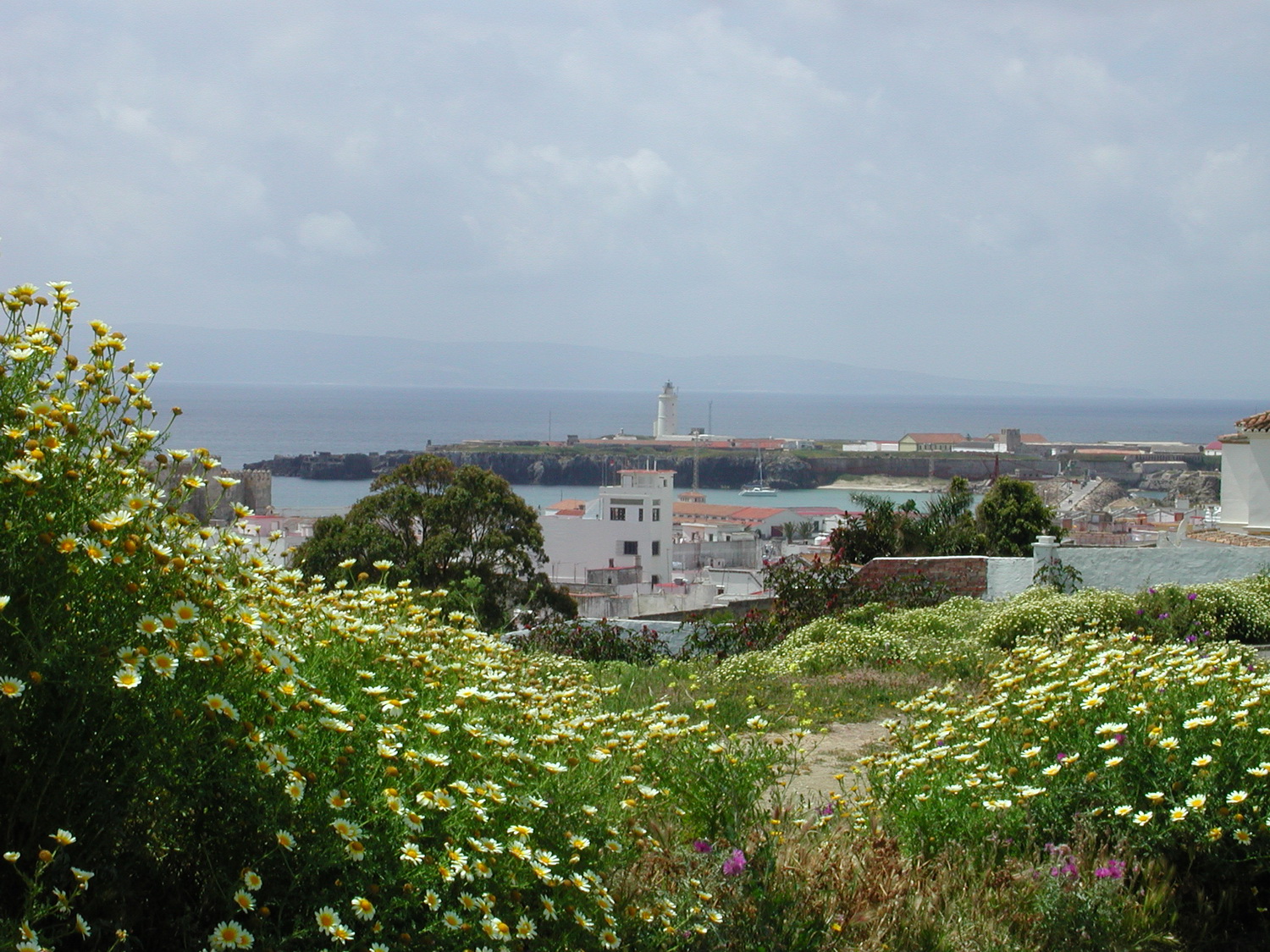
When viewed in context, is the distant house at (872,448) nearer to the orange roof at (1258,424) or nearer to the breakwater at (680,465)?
the breakwater at (680,465)

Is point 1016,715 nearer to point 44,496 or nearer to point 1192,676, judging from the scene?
point 1192,676

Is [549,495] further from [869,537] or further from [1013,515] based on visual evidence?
[869,537]

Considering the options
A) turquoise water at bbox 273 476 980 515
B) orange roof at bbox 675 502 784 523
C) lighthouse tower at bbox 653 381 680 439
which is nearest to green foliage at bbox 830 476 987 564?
orange roof at bbox 675 502 784 523

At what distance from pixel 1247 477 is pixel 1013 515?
449cm

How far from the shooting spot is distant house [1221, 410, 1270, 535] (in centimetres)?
2122

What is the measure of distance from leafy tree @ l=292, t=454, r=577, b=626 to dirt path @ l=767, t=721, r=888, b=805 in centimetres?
1774

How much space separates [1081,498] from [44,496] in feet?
329

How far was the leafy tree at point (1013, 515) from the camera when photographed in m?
20.9

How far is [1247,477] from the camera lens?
21.8 meters

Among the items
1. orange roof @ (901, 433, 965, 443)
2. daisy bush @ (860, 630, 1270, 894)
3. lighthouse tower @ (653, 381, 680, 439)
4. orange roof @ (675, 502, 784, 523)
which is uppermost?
lighthouse tower @ (653, 381, 680, 439)

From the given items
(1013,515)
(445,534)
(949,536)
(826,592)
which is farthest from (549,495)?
(826,592)

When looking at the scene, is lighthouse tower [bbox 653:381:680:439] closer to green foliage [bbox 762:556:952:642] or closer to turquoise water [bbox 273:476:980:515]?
turquoise water [bbox 273:476:980:515]

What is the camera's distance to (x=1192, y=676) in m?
4.78

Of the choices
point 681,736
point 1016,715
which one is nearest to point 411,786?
point 681,736
